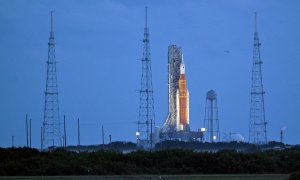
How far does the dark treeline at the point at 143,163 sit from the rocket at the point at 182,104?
81.5 m

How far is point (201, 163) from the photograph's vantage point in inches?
1730

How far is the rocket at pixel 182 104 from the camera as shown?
420ft

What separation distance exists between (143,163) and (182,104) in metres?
86.7

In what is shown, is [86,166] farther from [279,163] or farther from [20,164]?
[279,163]

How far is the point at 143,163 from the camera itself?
43.9 meters

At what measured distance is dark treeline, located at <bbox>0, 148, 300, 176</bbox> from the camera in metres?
41.5

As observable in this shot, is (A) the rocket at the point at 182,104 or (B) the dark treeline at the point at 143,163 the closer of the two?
(B) the dark treeline at the point at 143,163

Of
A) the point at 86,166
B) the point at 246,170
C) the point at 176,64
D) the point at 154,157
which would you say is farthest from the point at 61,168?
the point at 176,64

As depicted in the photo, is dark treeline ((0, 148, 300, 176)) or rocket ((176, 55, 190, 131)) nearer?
dark treeline ((0, 148, 300, 176))

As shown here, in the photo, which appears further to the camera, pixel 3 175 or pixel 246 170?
pixel 246 170

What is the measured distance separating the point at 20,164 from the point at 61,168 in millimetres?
2118

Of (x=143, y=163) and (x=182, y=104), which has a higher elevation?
(x=182, y=104)

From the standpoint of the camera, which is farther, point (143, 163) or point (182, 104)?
point (182, 104)

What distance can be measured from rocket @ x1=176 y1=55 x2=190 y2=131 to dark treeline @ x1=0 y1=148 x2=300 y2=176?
8148 centimetres
